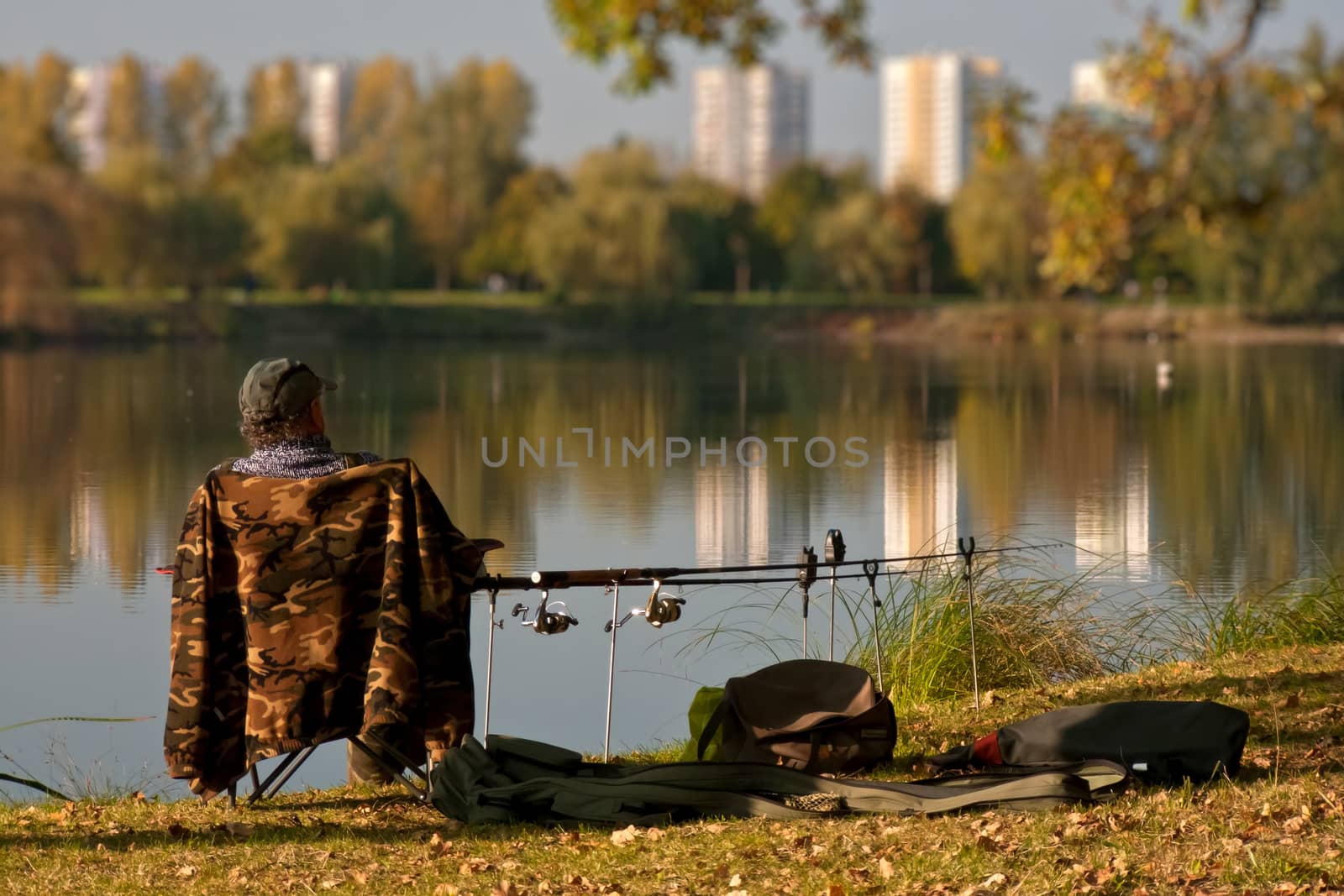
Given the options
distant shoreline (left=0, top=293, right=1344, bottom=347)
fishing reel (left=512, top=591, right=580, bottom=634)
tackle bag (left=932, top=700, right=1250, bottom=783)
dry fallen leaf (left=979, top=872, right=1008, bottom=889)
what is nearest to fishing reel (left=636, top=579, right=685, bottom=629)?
fishing reel (left=512, top=591, right=580, bottom=634)

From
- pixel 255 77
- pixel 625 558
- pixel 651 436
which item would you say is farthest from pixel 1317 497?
pixel 255 77

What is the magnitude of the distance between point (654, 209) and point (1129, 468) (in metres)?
32.7

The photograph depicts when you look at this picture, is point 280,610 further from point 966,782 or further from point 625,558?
point 625,558

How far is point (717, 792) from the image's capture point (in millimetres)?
4492

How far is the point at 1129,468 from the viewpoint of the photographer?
1716cm

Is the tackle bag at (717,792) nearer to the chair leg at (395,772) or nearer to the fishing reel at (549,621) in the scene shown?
the chair leg at (395,772)

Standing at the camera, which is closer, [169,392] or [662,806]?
[662,806]

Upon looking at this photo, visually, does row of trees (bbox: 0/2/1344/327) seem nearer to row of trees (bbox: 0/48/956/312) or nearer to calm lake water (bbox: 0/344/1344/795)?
row of trees (bbox: 0/48/956/312)

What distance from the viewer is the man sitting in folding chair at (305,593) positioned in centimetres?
430

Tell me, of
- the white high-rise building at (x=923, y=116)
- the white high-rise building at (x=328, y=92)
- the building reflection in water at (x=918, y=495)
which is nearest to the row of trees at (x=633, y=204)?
the building reflection in water at (x=918, y=495)

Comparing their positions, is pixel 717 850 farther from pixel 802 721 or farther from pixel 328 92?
pixel 328 92

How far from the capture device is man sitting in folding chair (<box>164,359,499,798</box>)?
4.30 m

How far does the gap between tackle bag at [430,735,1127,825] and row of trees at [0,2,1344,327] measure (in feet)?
4.46

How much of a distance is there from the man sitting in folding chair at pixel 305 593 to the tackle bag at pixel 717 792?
0.22 metres
